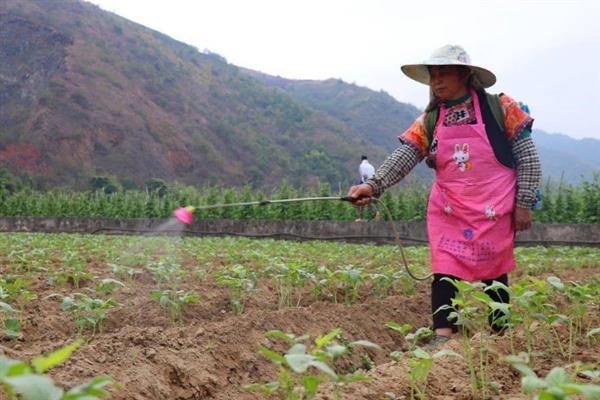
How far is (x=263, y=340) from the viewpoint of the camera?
11.5 feet

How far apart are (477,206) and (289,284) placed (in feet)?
5.74

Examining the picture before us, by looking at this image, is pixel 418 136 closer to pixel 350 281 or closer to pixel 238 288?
pixel 350 281

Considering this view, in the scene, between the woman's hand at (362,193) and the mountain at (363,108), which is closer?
the woman's hand at (362,193)

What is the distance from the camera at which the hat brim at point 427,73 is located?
3.72 meters

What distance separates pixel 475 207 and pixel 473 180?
0.52 feet

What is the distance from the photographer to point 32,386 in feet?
3.15

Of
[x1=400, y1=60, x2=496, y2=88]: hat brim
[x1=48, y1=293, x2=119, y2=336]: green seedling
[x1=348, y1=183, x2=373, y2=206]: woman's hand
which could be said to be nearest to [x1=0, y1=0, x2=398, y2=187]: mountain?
[x1=48, y1=293, x2=119, y2=336]: green seedling

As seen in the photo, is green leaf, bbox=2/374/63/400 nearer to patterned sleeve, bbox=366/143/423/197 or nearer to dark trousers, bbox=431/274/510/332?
dark trousers, bbox=431/274/510/332

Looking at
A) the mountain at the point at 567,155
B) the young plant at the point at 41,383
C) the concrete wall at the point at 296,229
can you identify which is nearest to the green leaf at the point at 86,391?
the young plant at the point at 41,383

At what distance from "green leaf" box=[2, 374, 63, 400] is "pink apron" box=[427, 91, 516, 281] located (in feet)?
9.89

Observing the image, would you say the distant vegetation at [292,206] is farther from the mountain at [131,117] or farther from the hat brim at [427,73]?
the mountain at [131,117]

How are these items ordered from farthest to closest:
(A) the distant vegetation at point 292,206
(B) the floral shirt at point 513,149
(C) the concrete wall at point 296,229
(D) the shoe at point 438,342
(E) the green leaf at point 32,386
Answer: (A) the distant vegetation at point 292,206 < (C) the concrete wall at point 296,229 < (B) the floral shirt at point 513,149 < (D) the shoe at point 438,342 < (E) the green leaf at point 32,386

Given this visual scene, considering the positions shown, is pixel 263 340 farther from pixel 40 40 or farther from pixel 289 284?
pixel 40 40

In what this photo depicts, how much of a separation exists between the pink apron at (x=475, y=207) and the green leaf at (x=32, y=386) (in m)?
3.01
